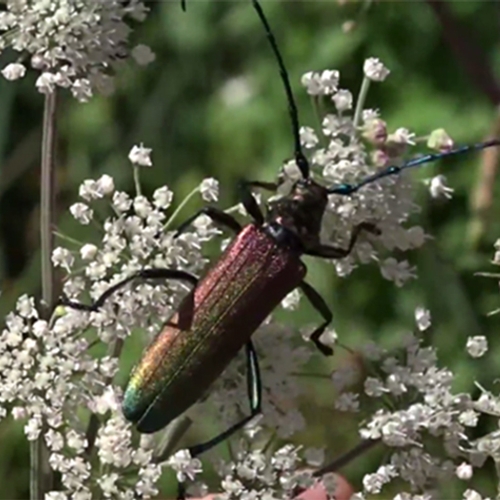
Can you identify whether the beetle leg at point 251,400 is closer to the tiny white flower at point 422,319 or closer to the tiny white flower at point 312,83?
the tiny white flower at point 422,319

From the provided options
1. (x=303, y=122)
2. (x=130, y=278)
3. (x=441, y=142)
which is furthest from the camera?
(x=303, y=122)

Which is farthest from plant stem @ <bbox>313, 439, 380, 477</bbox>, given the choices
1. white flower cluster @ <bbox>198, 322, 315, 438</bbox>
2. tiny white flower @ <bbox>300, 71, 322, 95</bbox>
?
tiny white flower @ <bbox>300, 71, 322, 95</bbox>

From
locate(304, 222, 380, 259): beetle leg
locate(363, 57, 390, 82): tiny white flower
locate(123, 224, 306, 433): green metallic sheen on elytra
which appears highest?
locate(363, 57, 390, 82): tiny white flower

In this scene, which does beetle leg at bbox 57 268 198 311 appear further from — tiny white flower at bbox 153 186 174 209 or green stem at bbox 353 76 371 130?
green stem at bbox 353 76 371 130

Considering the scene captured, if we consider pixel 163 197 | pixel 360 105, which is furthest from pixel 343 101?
pixel 163 197

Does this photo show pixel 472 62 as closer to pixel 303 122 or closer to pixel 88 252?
pixel 303 122

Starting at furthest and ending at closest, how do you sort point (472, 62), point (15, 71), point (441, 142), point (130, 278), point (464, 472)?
point (472, 62)
point (441, 142)
point (15, 71)
point (464, 472)
point (130, 278)
